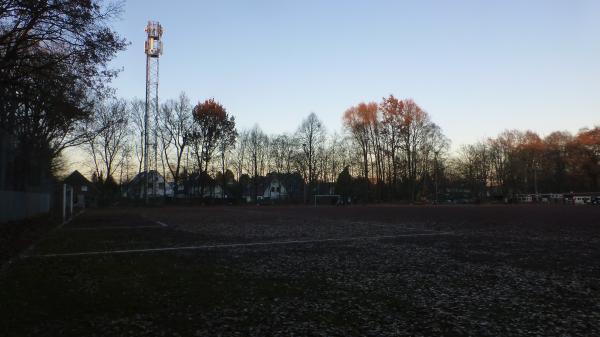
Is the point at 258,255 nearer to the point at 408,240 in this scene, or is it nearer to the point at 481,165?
the point at 408,240

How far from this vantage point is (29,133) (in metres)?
22.8

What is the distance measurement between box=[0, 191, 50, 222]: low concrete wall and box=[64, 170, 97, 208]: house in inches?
1041

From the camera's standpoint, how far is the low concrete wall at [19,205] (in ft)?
58.8

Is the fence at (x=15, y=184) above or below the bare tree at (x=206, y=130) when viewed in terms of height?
below

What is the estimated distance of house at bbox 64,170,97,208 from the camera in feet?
180

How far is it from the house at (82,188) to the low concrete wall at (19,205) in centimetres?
2645

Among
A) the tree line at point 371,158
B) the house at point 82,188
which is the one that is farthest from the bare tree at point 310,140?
the house at point 82,188

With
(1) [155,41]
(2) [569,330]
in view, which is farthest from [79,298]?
(1) [155,41]

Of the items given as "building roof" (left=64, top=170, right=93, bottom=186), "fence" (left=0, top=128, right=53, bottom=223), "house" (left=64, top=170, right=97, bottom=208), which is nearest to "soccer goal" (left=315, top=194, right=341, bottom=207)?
"house" (left=64, top=170, right=97, bottom=208)

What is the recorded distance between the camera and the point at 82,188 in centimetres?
5953

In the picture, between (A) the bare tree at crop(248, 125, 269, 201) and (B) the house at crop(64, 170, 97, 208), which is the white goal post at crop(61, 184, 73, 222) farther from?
(A) the bare tree at crop(248, 125, 269, 201)

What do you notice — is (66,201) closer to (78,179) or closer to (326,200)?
(78,179)

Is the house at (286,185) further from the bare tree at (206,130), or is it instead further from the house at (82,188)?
the house at (82,188)

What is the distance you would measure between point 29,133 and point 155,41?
4527cm
